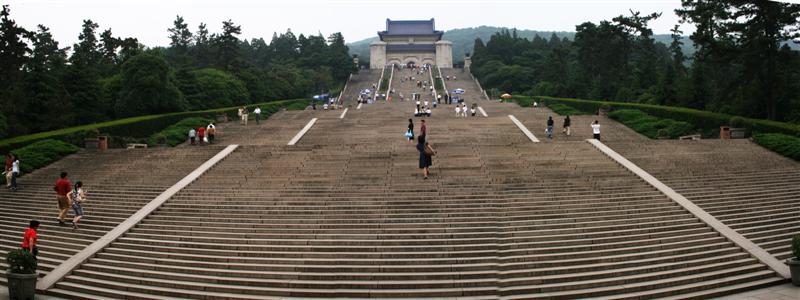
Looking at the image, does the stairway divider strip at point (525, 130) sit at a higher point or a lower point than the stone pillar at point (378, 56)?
lower

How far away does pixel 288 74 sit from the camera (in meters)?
62.7

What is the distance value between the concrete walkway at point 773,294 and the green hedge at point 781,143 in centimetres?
965

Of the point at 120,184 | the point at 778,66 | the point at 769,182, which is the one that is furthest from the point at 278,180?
the point at 778,66

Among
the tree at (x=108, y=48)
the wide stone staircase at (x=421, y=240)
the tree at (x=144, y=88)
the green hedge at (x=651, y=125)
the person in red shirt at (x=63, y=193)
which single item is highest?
the tree at (x=108, y=48)

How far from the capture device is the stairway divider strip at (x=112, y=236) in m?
12.5

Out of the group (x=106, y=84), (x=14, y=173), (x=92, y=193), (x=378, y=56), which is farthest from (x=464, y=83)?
(x=92, y=193)

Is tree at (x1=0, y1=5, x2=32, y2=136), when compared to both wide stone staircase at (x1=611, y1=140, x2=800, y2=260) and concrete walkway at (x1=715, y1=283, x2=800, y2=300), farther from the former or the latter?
concrete walkway at (x1=715, y1=283, x2=800, y2=300)

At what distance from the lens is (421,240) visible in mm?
13297

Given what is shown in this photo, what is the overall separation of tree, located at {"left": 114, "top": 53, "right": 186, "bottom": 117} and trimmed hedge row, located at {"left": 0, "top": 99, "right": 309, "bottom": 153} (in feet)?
5.89

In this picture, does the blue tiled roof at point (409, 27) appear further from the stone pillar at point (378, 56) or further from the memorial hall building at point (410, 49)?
the stone pillar at point (378, 56)

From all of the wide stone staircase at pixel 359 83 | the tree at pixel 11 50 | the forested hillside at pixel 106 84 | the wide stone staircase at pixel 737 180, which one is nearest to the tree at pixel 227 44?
the forested hillside at pixel 106 84

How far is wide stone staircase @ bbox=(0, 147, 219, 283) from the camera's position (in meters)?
14.4

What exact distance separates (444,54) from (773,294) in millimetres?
95753

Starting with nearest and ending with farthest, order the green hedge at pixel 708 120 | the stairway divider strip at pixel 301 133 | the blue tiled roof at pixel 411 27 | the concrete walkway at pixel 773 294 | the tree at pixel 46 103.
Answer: the concrete walkway at pixel 773 294 → the green hedge at pixel 708 120 → the stairway divider strip at pixel 301 133 → the tree at pixel 46 103 → the blue tiled roof at pixel 411 27
